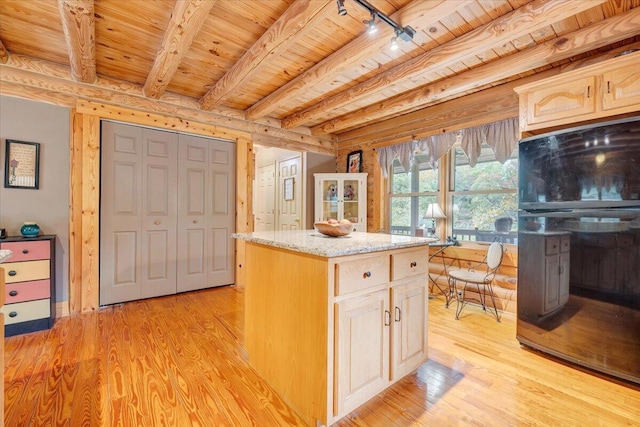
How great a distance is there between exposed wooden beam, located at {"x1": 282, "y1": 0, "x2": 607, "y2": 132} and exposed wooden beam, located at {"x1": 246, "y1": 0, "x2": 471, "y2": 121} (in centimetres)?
43

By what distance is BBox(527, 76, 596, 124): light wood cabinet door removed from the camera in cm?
206

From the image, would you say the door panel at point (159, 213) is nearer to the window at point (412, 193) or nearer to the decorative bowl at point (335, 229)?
the decorative bowl at point (335, 229)

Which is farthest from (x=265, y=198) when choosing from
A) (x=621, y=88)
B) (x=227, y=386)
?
(x=621, y=88)

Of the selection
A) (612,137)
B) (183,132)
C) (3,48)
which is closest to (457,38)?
(612,137)

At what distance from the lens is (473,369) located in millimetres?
2045

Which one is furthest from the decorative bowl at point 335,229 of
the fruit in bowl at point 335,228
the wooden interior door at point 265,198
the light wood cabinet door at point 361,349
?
the wooden interior door at point 265,198

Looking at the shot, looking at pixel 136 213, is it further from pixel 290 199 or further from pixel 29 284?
pixel 290 199

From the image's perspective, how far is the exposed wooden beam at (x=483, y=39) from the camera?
1.84 metres

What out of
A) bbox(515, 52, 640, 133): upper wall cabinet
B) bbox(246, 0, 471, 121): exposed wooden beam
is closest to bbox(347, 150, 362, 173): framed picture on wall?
bbox(246, 0, 471, 121): exposed wooden beam

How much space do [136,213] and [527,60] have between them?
4264 mm

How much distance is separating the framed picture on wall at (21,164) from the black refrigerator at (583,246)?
445 cm

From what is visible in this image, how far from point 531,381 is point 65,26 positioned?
4.08 metres

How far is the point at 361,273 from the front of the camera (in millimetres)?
1571

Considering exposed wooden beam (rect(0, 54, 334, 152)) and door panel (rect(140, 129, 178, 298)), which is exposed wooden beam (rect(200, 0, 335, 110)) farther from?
door panel (rect(140, 129, 178, 298))
